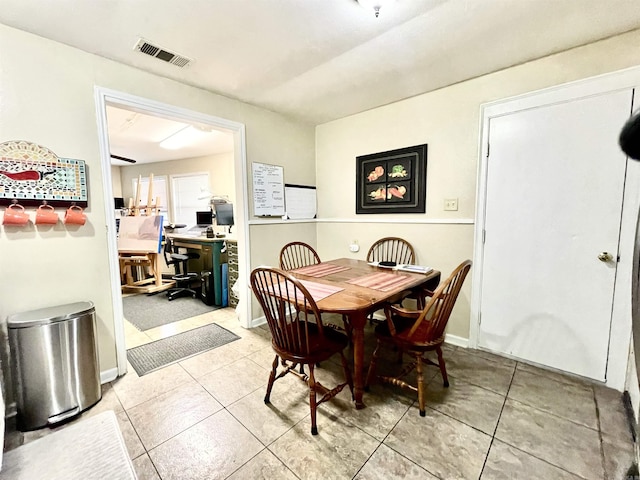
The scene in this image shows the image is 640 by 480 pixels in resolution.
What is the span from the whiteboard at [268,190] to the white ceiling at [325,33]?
0.88 metres

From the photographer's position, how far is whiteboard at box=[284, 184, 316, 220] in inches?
130

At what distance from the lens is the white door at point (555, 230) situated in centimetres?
186

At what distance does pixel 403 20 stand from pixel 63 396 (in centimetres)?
300

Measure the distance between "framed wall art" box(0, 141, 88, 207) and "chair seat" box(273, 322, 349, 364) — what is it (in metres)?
1.67

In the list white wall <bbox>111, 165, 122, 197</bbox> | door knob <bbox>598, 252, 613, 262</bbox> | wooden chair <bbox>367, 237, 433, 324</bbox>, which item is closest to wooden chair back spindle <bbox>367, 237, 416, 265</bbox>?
wooden chair <bbox>367, 237, 433, 324</bbox>

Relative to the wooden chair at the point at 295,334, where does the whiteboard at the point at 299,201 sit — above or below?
above

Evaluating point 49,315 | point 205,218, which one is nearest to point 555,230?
point 49,315

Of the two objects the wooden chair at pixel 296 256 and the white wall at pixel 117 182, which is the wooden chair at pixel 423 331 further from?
the white wall at pixel 117 182

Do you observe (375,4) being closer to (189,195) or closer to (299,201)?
(299,201)

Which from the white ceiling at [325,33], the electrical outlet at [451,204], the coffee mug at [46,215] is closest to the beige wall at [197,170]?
the white ceiling at [325,33]

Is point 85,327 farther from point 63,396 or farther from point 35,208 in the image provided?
point 35,208

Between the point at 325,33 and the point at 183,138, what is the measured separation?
316 centimetres

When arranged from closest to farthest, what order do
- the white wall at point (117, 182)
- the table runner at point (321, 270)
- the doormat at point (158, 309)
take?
the table runner at point (321, 270) → the doormat at point (158, 309) → the white wall at point (117, 182)

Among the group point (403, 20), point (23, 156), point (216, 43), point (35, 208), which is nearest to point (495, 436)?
point (403, 20)
